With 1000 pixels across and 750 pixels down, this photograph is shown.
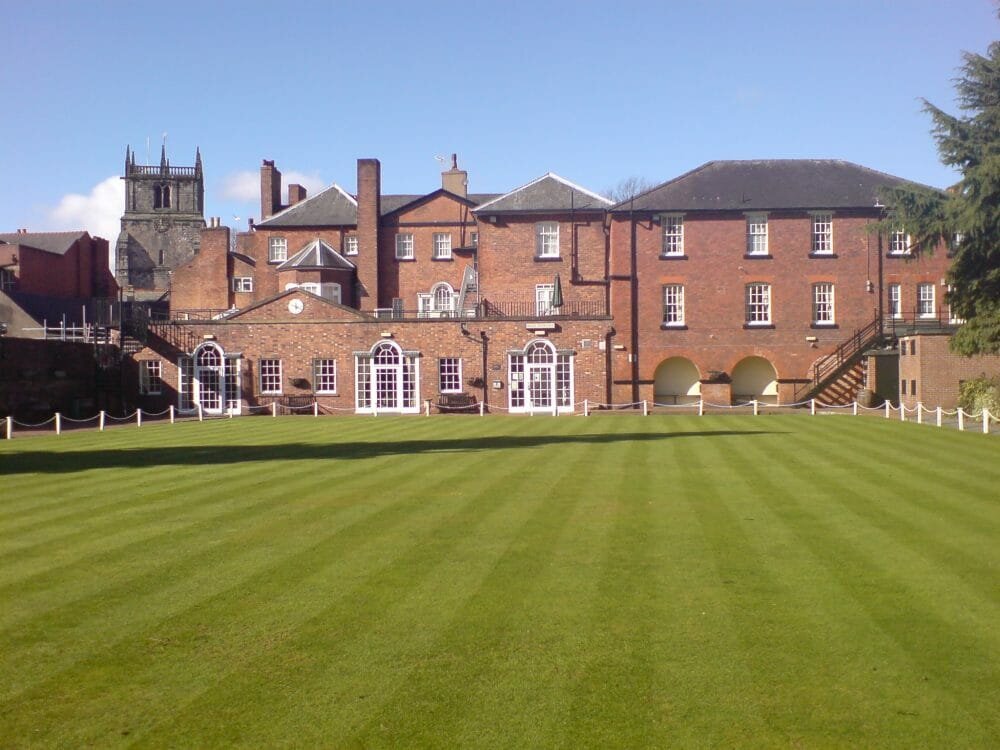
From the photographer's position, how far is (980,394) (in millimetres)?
31344

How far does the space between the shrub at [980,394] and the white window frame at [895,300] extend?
11.9 metres

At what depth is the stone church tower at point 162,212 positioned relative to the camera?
315ft

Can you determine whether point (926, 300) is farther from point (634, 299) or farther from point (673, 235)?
point (634, 299)

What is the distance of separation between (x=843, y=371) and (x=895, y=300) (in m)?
4.94

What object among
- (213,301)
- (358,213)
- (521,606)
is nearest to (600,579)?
(521,606)

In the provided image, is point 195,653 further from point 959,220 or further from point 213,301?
point 213,301

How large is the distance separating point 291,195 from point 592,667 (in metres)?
60.4

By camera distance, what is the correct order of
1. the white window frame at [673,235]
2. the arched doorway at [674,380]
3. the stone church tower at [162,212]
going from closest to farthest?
1. the white window frame at [673,235]
2. the arched doorway at [674,380]
3. the stone church tower at [162,212]

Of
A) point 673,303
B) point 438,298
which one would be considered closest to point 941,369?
point 673,303

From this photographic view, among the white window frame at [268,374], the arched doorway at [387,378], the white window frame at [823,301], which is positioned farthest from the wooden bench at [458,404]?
the white window frame at [823,301]

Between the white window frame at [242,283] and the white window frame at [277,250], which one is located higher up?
the white window frame at [277,250]

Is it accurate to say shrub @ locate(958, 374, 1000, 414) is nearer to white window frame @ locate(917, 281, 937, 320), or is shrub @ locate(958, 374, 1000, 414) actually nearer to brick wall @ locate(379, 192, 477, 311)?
white window frame @ locate(917, 281, 937, 320)

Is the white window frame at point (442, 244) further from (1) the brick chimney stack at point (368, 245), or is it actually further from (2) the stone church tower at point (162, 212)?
(2) the stone church tower at point (162, 212)

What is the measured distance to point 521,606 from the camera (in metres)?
8.81
